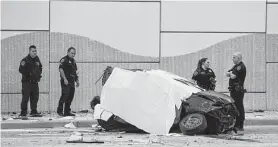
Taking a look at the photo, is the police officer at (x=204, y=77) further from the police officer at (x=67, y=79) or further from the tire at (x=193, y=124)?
the police officer at (x=67, y=79)

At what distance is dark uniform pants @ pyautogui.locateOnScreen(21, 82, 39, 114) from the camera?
16328mm

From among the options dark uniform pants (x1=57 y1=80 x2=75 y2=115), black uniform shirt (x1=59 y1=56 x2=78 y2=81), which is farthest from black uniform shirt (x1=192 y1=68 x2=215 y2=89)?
dark uniform pants (x1=57 y1=80 x2=75 y2=115)

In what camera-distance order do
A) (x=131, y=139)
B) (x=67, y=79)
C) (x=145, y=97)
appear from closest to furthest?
1. (x=131, y=139)
2. (x=145, y=97)
3. (x=67, y=79)

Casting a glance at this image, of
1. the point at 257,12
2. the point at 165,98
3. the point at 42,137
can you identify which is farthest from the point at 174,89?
the point at 257,12

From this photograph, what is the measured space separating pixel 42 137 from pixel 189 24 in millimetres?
7319

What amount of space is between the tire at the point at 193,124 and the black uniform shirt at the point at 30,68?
5.04 m

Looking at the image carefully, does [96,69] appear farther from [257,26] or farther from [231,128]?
[231,128]

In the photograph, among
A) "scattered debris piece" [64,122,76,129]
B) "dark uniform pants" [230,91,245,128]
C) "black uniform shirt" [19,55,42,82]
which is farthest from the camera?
"black uniform shirt" [19,55,42,82]

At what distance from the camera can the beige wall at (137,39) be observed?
17.8 meters

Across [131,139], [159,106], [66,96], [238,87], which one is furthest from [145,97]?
[66,96]

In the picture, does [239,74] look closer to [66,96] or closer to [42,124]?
[42,124]

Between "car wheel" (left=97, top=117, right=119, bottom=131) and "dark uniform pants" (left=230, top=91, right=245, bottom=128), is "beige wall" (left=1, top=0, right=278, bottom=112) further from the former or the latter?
"car wheel" (left=97, top=117, right=119, bottom=131)

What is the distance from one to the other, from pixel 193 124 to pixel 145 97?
108 cm

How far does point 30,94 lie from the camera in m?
16.6
